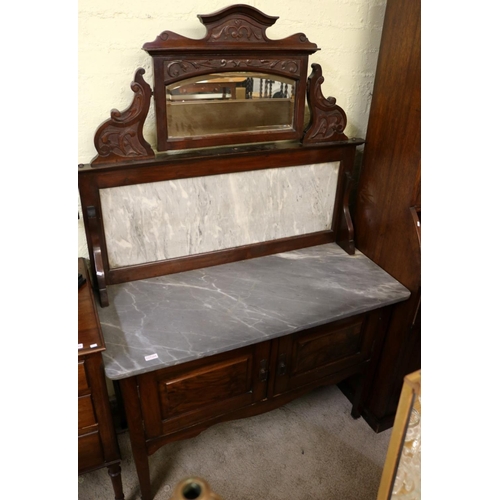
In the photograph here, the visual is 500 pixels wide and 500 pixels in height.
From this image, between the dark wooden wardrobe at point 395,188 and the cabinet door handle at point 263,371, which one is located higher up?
the dark wooden wardrobe at point 395,188

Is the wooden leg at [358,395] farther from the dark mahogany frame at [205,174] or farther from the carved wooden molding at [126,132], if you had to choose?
the carved wooden molding at [126,132]

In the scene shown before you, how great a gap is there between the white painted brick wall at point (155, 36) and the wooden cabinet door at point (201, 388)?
593 mm

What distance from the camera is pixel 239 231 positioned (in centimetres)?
173

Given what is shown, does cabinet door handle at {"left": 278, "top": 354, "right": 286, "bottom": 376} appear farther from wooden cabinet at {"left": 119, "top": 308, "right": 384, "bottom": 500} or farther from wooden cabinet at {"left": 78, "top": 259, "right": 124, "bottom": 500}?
wooden cabinet at {"left": 78, "top": 259, "right": 124, "bottom": 500}

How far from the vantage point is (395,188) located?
63.9 inches

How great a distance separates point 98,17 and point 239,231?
866 millimetres

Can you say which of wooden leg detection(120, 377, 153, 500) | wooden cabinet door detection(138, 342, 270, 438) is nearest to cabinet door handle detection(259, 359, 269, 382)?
wooden cabinet door detection(138, 342, 270, 438)

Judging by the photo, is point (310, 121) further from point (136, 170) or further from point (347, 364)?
point (347, 364)

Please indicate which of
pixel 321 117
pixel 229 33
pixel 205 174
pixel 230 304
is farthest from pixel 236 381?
pixel 229 33

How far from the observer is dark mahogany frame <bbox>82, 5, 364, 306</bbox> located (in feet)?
4.41

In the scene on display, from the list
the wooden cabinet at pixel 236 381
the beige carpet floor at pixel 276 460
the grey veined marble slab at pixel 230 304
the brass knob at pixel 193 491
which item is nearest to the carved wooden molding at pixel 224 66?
the grey veined marble slab at pixel 230 304

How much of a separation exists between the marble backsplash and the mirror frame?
0.58 ft

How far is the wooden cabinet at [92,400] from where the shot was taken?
123 centimetres
